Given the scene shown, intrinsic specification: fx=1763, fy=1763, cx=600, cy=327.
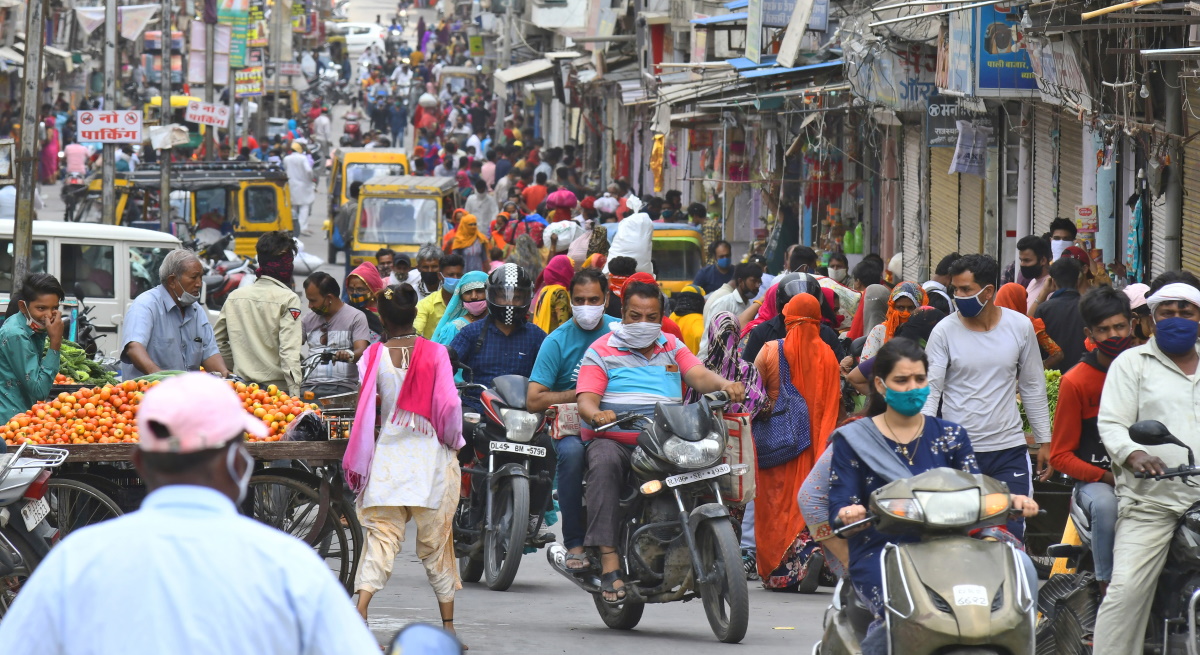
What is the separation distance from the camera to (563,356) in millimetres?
8383

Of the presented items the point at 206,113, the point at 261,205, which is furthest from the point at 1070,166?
the point at 206,113

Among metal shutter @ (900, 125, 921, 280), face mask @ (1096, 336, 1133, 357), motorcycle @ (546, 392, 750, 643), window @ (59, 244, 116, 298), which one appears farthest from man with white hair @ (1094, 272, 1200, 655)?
metal shutter @ (900, 125, 921, 280)

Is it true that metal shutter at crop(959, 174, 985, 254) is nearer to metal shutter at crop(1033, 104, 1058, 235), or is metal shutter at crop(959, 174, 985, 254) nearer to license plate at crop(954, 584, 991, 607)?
metal shutter at crop(1033, 104, 1058, 235)

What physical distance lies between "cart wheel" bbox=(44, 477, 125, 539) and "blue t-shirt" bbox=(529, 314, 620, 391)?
201 centimetres

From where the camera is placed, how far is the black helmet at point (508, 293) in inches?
349

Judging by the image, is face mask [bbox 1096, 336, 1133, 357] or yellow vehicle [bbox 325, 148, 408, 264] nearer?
face mask [bbox 1096, 336, 1133, 357]

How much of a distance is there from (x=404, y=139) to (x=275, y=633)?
195ft

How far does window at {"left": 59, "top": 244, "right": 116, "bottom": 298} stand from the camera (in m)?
14.7

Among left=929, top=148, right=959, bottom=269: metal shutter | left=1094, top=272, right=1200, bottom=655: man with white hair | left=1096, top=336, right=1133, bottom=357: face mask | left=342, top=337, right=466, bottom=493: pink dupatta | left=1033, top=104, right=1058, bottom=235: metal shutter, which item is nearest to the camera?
left=1094, top=272, right=1200, bottom=655: man with white hair

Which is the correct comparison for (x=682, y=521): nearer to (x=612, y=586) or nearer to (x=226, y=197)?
(x=612, y=586)

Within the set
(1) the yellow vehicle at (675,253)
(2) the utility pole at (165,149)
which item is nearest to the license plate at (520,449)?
(1) the yellow vehicle at (675,253)

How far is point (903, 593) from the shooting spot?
4.82 meters

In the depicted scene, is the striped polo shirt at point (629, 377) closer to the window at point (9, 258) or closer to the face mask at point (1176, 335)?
the face mask at point (1176, 335)

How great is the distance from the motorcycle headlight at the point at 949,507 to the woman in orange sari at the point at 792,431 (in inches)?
156
